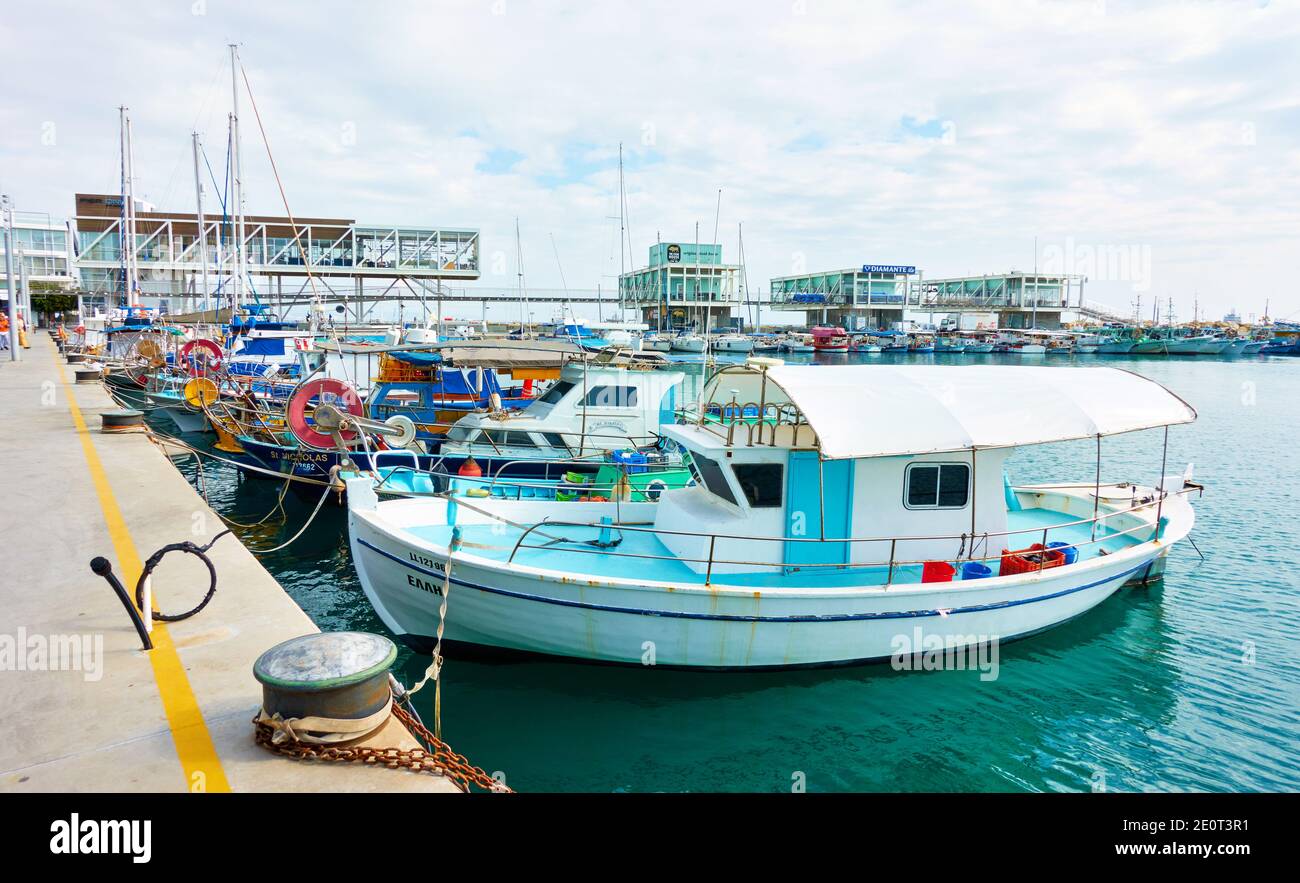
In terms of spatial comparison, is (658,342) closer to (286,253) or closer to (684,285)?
(684,285)

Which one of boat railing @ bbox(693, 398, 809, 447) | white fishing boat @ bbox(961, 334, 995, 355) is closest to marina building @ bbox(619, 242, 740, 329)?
white fishing boat @ bbox(961, 334, 995, 355)

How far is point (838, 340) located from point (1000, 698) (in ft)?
288

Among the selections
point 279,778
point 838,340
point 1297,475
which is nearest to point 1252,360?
point 838,340

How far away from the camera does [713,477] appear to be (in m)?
10.4

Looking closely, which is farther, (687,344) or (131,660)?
(687,344)

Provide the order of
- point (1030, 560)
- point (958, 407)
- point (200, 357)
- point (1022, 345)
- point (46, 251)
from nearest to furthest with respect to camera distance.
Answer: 1. point (958, 407)
2. point (1030, 560)
3. point (200, 357)
4. point (46, 251)
5. point (1022, 345)

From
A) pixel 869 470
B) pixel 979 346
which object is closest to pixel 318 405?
pixel 869 470

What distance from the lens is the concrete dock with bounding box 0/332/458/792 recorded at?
193 inches

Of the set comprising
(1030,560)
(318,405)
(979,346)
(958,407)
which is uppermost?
(979,346)

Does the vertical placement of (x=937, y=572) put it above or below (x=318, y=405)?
below

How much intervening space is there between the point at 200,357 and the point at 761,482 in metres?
27.5

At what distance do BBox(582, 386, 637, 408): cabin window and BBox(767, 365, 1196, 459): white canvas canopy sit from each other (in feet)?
24.0

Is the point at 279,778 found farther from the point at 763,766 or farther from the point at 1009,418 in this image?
the point at 1009,418

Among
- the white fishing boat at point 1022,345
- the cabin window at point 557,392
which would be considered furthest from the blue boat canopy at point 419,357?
the white fishing boat at point 1022,345
